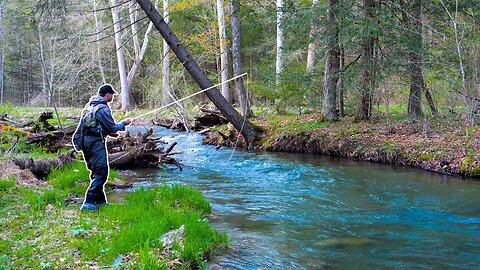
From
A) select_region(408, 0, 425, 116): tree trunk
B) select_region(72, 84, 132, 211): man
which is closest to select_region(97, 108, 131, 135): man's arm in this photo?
select_region(72, 84, 132, 211): man

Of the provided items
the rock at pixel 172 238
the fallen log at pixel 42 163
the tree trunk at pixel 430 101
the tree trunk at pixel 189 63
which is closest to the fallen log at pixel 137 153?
the fallen log at pixel 42 163

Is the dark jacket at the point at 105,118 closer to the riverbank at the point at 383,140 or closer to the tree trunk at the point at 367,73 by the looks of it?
the riverbank at the point at 383,140

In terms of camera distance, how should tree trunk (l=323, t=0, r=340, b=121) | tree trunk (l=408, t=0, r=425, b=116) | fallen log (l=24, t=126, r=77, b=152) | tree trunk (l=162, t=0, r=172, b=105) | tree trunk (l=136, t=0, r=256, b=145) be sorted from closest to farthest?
1. fallen log (l=24, t=126, r=77, b=152)
2. tree trunk (l=136, t=0, r=256, b=145)
3. tree trunk (l=408, t=0, r=425, b=116)
4. tree trunk (l=323, t=0, r=340, b=121)
5. tree trunk (l=162, t=0, r=172, b=105)

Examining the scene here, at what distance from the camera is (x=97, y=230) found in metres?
5.20

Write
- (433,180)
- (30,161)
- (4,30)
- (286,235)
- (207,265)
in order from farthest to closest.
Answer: (4,30) → (433,180) → (30,161) → (286,235) → (207,265)

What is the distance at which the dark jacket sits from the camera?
6.18 m

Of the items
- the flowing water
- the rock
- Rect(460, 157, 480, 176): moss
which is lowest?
the flowing water

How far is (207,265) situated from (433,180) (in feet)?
22.1

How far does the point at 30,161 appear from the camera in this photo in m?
8.37

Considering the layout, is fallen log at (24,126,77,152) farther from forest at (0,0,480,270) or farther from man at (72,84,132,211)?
man at (72,84,132,211)

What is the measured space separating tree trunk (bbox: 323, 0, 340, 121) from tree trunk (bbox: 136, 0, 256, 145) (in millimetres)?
3010

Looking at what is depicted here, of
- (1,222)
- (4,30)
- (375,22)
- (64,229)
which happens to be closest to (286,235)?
(64,229)

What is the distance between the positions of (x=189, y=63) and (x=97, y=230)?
8024 millimetres

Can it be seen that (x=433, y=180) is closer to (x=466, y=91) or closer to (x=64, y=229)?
(x=466, y=91)
